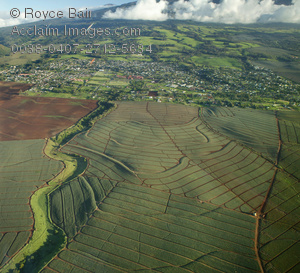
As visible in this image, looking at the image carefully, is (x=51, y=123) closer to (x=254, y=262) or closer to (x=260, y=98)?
(x=254, y=262)

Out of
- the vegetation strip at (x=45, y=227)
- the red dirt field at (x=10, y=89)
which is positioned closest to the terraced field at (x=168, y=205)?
the vegetation strip at (x=45, y=227)

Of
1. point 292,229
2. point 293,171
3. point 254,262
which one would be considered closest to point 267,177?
point 293,171

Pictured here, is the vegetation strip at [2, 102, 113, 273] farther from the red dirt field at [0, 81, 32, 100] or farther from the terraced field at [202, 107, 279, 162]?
the red dirt field at [0, 81, 32, 100]

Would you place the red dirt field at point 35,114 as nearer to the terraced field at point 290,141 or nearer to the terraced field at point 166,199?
the terraced field at point 166,199

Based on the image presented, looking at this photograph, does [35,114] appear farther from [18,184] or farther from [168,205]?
[168,205]

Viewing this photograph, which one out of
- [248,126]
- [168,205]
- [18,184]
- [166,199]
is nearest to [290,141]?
[248,126]
